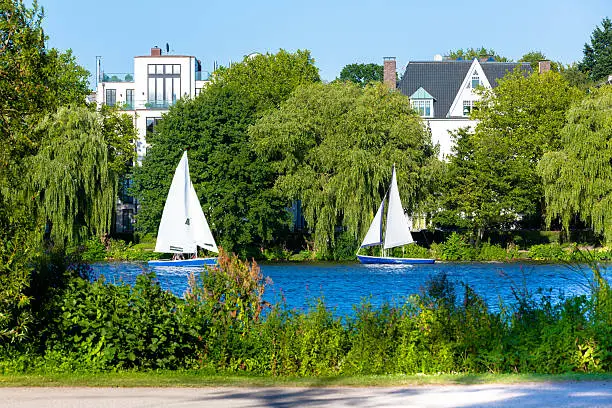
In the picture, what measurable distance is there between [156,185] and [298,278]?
1725 centimetres

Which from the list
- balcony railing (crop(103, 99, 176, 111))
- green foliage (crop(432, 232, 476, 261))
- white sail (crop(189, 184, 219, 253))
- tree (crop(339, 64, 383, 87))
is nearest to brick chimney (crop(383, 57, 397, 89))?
balcony railing (crop(103, 99, 176, 111))

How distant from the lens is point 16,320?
14156 mm

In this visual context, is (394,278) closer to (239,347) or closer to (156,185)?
(156,185)

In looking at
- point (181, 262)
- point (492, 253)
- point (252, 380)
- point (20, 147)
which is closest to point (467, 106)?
point (492, 253)

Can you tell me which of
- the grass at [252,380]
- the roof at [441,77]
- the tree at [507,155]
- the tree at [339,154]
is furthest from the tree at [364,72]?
the grass at [252,380]

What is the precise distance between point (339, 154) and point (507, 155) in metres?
12.5

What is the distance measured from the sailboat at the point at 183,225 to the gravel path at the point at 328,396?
4396 centimetres

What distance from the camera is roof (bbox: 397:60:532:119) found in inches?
3129

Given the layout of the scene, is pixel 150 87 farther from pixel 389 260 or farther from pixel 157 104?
pixel 389 260

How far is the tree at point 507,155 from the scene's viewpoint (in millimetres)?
60906

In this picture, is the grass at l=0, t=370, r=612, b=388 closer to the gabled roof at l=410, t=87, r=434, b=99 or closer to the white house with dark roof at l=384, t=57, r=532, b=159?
the white house with dark roof at l=384, t=57, r=532, b=159

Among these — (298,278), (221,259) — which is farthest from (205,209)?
(221,259)

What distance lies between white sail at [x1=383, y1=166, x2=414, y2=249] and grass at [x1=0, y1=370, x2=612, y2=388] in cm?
4227

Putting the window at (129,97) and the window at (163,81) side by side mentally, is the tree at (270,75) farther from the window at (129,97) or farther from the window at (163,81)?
the window at (129,97)
